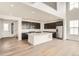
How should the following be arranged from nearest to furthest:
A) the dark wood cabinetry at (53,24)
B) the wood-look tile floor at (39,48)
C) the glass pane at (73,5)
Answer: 1. the wood-look tile floor at (39,48)
2. the glass pane at (73,5)
3. the dark wood cabinetry at (53,24)

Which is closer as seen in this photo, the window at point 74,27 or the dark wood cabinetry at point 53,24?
the window at point 74,27

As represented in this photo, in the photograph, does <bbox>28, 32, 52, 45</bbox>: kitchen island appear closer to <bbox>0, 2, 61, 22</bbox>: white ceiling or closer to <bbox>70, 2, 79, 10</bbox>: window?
<bbox>0, 2, 61, 22</bbox>: white ceiling

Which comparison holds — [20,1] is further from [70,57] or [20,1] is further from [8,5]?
[70,57]

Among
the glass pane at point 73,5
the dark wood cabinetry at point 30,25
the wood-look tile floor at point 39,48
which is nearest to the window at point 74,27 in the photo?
the wood-look tile floor at point 39,48

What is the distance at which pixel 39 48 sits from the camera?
2.64m

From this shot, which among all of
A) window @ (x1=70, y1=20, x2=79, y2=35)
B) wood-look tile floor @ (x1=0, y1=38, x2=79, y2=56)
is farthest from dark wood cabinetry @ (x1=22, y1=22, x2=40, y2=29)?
window @ (x1=70, y1=20, x2=79, y2=35)

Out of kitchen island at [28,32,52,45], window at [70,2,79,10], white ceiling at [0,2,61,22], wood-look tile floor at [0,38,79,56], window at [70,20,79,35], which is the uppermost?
window at [70,2,79,10]

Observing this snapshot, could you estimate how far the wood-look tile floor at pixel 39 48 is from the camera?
Result: 2521 millimetres

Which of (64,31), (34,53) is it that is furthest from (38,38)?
(64,31)

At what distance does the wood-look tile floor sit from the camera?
2521mm

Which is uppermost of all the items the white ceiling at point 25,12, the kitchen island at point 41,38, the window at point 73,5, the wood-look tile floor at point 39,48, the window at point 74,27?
the window at point 73,5

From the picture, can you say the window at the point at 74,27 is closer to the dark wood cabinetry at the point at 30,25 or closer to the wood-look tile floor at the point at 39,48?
the wood-look tile floor at the point at 39,48

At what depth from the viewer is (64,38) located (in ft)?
9.11

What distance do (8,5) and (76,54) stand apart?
2148mm
